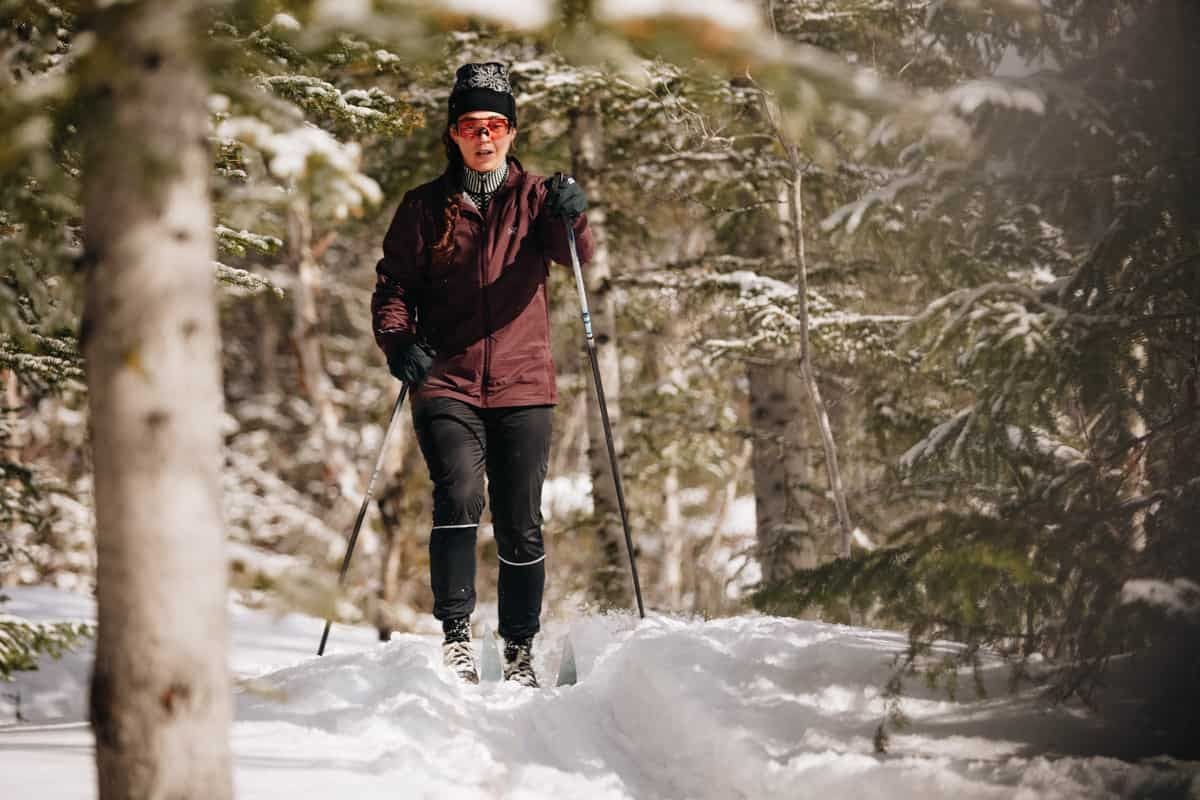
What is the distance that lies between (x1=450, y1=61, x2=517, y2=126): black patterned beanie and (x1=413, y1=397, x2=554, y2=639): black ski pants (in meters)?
1.27

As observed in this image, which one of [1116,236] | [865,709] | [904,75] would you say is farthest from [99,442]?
[904,75]

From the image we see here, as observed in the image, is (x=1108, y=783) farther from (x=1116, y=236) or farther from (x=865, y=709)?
(x=1116, y=236)

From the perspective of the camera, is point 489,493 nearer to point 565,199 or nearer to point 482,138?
point 565,199

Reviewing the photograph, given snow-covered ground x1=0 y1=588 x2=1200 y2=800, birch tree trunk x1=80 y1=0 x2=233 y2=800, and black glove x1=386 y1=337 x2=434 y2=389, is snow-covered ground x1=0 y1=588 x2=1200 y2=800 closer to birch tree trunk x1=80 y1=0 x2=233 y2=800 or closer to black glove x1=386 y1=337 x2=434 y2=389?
birch tree trunk x1=80 y1=0 x2=233 y2=800

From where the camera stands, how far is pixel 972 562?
289 cm

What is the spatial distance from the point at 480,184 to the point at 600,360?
3582 mm

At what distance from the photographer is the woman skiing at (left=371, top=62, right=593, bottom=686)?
4.42 m

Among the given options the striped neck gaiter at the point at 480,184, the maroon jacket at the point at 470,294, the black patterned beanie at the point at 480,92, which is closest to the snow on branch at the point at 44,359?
the maroon jacket at the point at 470,294

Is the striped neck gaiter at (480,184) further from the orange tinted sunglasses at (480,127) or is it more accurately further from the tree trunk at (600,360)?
the tree trunk at (600,360)

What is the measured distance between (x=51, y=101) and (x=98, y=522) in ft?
3.91

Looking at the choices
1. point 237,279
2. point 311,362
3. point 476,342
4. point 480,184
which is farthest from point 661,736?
point 311,362

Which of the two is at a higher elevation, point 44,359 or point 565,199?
point 565,199

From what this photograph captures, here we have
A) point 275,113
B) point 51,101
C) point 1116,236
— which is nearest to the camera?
point 275,113

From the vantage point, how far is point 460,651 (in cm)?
442
